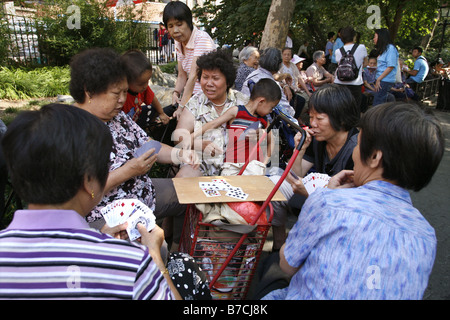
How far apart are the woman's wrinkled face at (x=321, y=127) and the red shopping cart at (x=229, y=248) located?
0.46 m

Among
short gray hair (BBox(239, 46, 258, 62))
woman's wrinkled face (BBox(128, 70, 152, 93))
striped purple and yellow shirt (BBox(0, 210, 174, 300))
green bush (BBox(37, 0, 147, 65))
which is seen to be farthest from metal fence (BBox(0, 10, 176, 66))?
striped purple and yellow shirt (BBox(0, 210, 174, 300))

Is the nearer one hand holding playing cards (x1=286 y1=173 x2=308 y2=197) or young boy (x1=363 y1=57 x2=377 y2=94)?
hand holding playing cards (x1=286 y1=173 x2=308 y2=197)

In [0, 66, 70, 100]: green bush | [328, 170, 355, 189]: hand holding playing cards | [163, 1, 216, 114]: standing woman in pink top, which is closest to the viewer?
[328, 170, 355, 189]: hand holding playing cards

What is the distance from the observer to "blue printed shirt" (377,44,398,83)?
7.46m

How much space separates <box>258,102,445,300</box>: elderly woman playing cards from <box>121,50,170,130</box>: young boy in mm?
2007

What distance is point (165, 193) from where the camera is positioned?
2836 mm

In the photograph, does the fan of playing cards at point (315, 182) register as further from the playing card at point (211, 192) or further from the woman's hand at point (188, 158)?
the woman's hand at point (188, 158)

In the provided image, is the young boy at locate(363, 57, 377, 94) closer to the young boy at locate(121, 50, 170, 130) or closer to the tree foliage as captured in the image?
the tree foliage

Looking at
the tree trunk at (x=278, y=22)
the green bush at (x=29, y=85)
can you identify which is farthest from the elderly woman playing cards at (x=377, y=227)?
the green bush at (x=29, y=85)

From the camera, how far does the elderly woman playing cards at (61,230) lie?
1.05 meters

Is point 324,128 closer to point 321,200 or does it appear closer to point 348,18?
point 321,200

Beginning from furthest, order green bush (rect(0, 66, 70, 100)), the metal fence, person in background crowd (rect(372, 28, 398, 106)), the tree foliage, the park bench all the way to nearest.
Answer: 1. the park bench
2. the metal fence
3. green bush (rect(0, 66, 70, 100))
4. the tree foliage
5. person in background crowd (rect(372, 28, 398, 106))

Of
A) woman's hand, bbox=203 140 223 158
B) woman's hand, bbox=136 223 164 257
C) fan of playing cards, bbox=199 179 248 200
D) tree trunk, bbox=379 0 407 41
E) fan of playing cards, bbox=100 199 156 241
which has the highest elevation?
tree trunk, bbox=379 0 407 41

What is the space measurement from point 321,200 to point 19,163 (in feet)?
3.66
